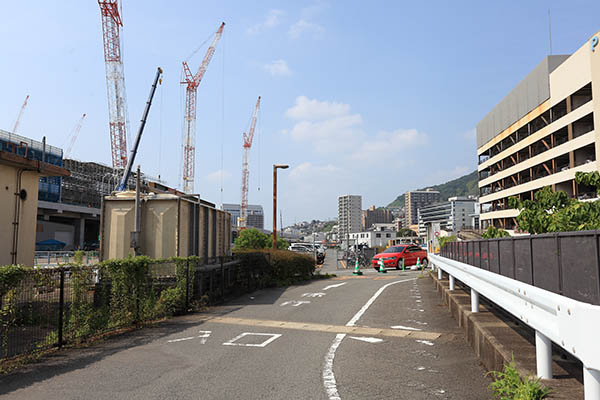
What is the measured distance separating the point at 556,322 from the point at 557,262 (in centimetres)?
80

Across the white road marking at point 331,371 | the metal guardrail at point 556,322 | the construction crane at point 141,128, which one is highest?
the construction crane at point 141,128

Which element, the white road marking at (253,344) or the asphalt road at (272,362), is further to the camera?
the white road marking at (253,344)

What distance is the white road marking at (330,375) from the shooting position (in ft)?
16.0

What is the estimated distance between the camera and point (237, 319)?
1032cm

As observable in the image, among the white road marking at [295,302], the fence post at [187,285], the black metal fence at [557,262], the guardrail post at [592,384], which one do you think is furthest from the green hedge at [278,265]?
the guardrail post at [592,384]

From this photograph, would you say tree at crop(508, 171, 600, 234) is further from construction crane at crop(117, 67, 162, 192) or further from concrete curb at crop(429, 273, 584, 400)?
construction crane at crop(117, 67, 162, 192)

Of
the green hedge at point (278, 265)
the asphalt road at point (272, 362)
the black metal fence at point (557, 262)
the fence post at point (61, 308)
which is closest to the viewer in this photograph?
the black metal fence at point (557, 262)

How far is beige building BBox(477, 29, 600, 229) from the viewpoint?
44.5 meters

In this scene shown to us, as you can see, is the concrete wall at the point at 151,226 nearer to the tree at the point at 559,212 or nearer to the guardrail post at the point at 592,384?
the tree at the point at 559,212

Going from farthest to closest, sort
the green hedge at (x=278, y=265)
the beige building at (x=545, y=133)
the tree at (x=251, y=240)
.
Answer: the beige building at (x=545, y=133)
the tree at (x=251, y=240)
the green hedge at (x=278, y=265)

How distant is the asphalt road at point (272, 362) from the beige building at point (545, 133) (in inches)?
1688

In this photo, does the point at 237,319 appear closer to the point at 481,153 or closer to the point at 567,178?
the point at 567,178

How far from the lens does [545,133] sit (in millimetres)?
53594

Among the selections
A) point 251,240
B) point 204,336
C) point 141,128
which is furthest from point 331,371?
point 251,240
